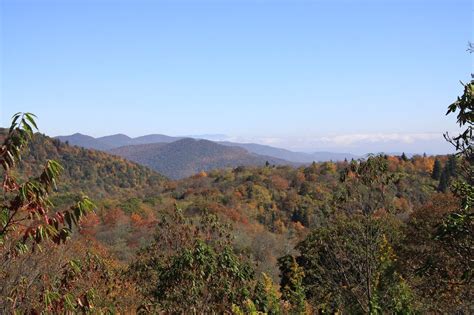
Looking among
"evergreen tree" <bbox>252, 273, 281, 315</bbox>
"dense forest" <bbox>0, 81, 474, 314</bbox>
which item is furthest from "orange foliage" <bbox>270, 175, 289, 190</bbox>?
"evergreen tree" <bbox>252, 273, 281, 315</bbox>

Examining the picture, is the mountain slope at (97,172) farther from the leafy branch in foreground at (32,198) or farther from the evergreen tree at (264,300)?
the leafy branch in foreground at (32,198)

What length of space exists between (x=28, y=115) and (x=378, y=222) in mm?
8181

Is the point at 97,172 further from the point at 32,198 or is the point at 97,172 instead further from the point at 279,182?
the point at 32,198

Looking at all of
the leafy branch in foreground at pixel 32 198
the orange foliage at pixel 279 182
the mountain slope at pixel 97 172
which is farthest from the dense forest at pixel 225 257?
the mountain slope at pixel 97 172

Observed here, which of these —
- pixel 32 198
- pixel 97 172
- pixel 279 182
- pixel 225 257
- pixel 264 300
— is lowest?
pixel 97 172

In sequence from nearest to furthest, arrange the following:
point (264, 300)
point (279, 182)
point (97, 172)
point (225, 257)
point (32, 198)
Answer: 1. point (32, 198)
2. point (225, 257)
3. point (264, 300)
4. point (279, 182)
5. point (97, 172)

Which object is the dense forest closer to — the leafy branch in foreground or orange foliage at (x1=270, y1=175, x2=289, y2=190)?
the leafy branch in foreground

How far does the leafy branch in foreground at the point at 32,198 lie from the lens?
360cm

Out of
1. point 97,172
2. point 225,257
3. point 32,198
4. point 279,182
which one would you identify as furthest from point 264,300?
point 97,172

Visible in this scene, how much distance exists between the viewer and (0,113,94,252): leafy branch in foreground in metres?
3.60

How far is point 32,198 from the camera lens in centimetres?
365

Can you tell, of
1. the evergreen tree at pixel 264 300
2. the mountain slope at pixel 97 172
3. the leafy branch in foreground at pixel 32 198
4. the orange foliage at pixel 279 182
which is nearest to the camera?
the leafy branch in foreground at pixel 32 198

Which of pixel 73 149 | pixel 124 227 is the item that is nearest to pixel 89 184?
pixel 73 149

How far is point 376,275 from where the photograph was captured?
10.8 meters
